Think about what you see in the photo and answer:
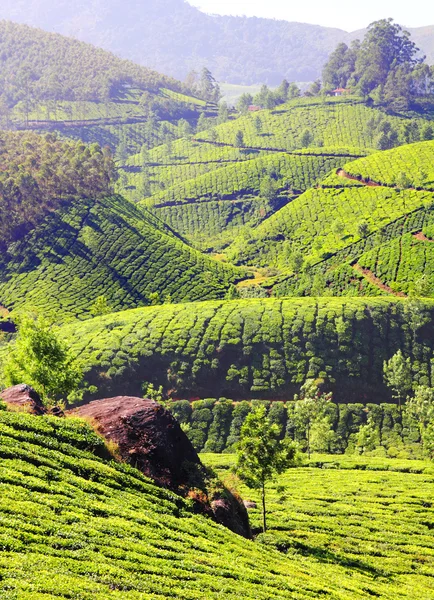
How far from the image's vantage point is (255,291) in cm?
13238

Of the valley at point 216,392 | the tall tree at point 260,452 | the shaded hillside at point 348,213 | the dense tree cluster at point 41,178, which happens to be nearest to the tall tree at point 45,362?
the valley at point 216,392

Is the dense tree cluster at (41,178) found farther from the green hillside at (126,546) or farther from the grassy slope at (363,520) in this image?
the green hillside at (126,546)

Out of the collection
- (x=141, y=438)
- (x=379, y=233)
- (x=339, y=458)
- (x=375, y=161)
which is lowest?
(x=339, y=458)

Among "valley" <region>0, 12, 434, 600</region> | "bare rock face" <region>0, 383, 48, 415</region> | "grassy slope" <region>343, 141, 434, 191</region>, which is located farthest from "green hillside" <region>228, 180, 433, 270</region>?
"bare rock face" <region>0, 383, 48, 415</region>

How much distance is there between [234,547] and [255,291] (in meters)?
105

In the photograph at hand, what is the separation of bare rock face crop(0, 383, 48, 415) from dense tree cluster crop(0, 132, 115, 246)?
128 metres

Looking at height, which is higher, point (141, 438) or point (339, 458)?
point (141, 438)

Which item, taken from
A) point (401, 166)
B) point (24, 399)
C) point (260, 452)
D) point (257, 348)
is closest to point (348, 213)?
point (401, 166)

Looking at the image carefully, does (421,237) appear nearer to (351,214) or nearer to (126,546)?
(351,214)

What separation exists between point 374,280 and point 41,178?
349 feet

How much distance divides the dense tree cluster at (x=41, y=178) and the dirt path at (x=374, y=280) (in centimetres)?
9003

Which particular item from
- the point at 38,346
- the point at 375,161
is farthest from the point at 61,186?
the point at 38,346

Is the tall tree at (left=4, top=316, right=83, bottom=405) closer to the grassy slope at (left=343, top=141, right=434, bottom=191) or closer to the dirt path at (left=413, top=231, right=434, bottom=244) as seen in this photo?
the dirt path at (left=413, top=231, right=434, bottom=244)

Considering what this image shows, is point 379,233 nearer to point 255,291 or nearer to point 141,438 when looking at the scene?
point 255,291
